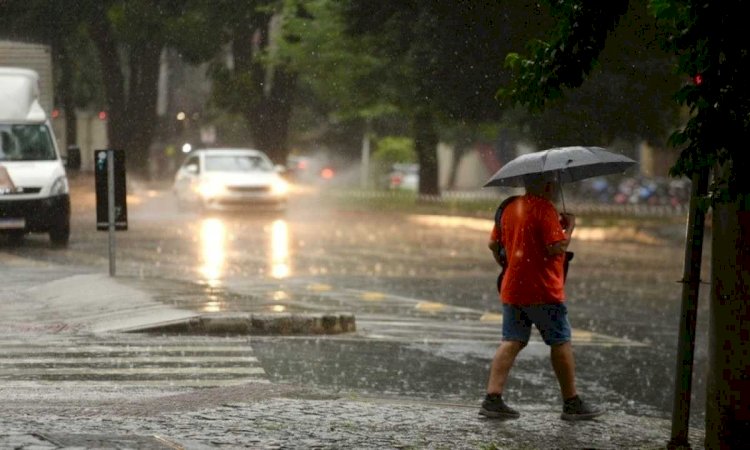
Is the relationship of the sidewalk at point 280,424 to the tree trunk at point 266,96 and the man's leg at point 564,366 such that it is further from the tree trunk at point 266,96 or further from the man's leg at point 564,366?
the tree trunk at point 266,96

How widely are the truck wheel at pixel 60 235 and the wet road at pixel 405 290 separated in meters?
0.40

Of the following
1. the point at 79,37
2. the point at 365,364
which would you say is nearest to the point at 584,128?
the point at 79,37

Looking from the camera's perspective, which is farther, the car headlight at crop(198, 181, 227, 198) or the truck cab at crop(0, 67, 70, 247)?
the car headlight at crop(198, 181, 227, 198)

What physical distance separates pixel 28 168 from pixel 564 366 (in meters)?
16.8

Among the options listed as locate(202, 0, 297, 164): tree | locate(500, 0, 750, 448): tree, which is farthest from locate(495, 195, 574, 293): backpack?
locate(202, 0, 297, 164): tree

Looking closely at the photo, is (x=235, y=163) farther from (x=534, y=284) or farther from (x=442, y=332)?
(x=534, y=284)

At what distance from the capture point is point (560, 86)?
865 cm

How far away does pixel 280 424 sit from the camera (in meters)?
8.98

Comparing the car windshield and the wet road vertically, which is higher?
the car windshield

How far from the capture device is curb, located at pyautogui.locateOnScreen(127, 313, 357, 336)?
547 inches

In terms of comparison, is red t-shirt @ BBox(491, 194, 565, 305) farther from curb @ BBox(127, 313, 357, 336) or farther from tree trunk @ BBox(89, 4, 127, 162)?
tree trunk @ BBox(89, 4, 127, 162)

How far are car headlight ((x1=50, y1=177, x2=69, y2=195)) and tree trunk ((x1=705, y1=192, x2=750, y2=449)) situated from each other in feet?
58.6

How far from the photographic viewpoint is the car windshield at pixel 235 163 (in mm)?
37625

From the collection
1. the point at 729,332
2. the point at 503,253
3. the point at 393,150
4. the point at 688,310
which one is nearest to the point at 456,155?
the point at 393,150
